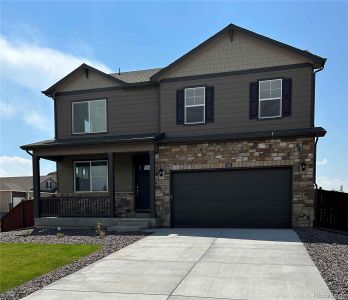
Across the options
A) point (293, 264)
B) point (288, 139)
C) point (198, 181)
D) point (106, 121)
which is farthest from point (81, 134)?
point (293, 264)

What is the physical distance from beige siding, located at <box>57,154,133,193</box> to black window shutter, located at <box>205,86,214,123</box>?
12.7ft

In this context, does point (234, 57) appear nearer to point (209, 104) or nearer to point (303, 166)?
point (209, 104)

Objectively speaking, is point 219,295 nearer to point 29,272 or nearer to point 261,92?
point 29,272

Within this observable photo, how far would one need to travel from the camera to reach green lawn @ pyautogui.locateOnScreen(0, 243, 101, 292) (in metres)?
5.61

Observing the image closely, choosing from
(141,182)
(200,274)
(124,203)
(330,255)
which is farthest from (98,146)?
(330,255)

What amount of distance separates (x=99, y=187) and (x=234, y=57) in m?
8.13

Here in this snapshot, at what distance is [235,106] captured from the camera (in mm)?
11273

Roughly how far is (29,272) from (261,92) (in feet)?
30.7

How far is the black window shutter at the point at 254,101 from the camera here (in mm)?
11055

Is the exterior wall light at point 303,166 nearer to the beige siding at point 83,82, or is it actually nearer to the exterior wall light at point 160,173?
the exterior wall light at point 160,173

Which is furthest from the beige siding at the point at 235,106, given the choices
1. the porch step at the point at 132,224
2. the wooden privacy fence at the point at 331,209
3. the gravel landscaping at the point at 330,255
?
the gravel landscaping at the point at 330,255

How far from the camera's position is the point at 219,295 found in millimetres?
4352

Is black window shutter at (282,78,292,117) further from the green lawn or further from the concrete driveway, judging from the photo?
the green lawn

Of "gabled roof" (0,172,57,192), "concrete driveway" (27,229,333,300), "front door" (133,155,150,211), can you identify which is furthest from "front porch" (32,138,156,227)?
"gabled roof" (0,172,57,192)
